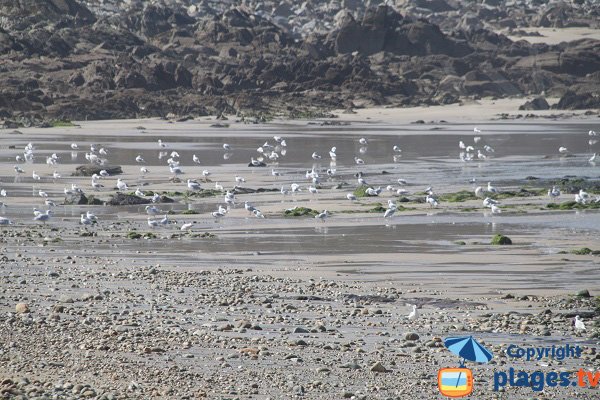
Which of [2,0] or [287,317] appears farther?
[2,0]

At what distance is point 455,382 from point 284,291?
4.35 metres

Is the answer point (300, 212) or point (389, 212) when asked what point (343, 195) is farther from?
point (389, 212)

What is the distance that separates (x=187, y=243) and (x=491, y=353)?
296 inches

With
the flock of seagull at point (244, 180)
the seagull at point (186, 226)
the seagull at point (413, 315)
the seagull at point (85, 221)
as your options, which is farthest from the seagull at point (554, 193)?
the seagull at point (413, 315)

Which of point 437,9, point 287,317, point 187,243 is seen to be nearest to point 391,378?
point 287,317

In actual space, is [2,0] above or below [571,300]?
above

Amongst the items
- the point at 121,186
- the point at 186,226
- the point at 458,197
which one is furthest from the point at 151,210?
the point at 458,197

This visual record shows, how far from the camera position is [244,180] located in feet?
80.3

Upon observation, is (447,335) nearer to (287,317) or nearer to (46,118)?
(287,317)

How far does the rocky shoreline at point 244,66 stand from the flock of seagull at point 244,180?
43.7 feet

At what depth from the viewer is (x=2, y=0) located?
70.4 m

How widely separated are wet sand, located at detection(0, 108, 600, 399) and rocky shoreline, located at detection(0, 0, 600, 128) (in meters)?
24.5

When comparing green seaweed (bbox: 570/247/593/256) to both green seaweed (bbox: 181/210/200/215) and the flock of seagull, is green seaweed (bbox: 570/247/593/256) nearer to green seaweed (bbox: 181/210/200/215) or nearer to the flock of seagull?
the flock of seagull

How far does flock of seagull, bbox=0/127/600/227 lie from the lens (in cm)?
1858
